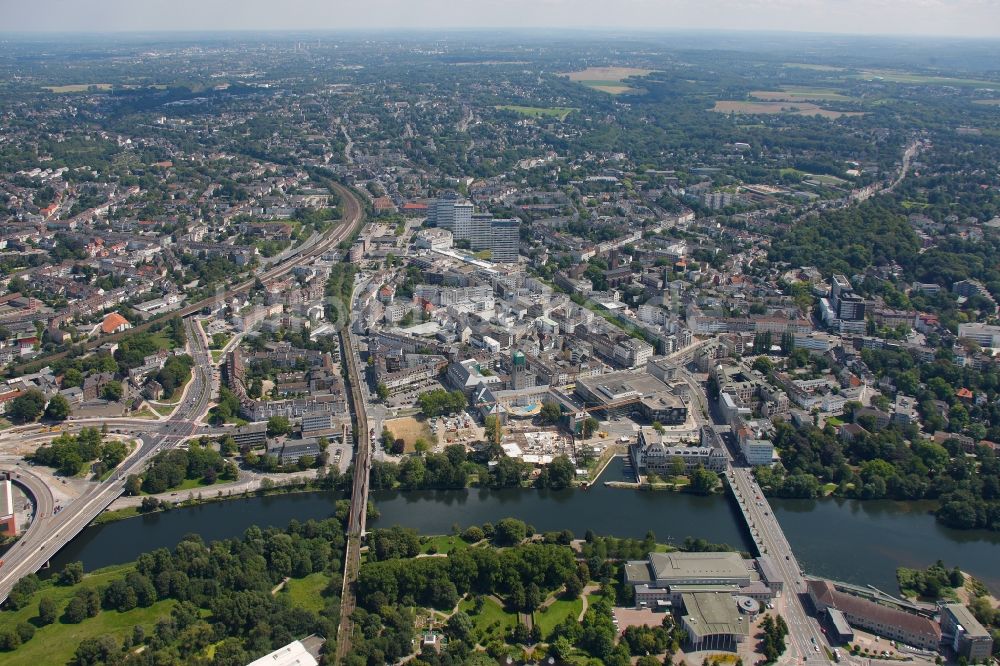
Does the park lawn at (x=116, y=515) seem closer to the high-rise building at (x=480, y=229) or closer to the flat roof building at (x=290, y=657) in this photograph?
the flat roof building at (x=290, y=657)

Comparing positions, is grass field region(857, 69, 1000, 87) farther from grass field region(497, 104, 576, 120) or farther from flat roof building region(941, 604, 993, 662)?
flat roof building region(941, 604, 993, 662)

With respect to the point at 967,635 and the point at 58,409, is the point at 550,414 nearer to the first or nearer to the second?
the point at 967,635

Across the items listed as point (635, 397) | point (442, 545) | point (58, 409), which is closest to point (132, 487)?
point (58, 409)

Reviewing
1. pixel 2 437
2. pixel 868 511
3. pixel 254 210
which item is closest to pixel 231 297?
pixel 2 437

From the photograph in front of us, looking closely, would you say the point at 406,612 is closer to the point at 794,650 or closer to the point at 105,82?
the point at 794,650

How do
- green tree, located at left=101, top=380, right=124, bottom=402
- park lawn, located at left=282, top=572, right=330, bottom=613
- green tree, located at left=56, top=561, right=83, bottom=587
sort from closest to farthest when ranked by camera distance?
park lawn, located at left=282, top=572, right=330, bottom=613, green tree, located at left=56, top=561, right=83, bottom=587, green tree, located at left=101, top=380, right=124, bottom=402

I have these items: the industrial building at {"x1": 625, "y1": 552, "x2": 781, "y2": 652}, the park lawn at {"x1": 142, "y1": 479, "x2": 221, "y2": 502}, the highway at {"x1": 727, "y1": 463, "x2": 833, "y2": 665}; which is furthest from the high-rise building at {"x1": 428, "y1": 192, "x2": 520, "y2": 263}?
the industrial building at {"x1": 625, "y1": 552, "x2": 781, "y2": 652}

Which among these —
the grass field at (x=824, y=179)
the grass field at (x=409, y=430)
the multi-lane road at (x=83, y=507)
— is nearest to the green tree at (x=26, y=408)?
the multi-lane road at (x=83, y=507)

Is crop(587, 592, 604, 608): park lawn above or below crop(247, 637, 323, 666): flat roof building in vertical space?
below
